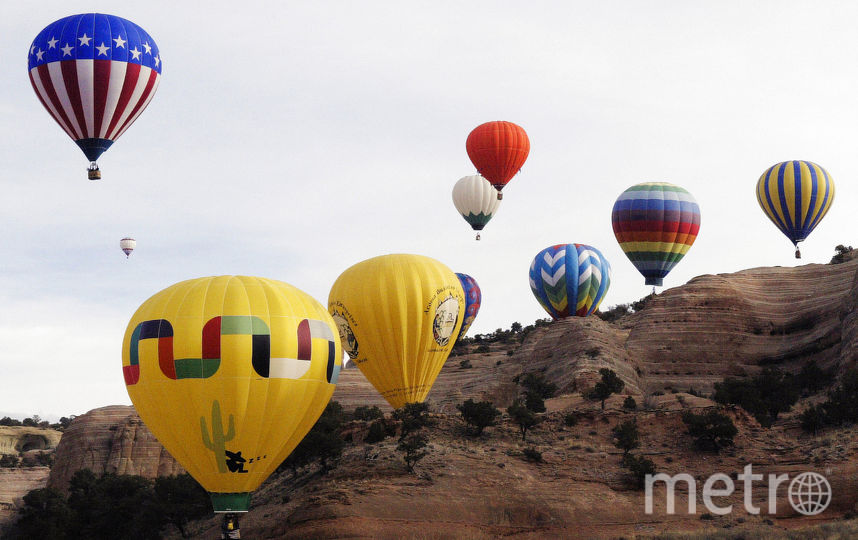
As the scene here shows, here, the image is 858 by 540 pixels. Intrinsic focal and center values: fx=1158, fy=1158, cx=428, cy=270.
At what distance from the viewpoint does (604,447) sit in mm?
51281

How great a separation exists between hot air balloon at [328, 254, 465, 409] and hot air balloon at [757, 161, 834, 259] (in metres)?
31.8

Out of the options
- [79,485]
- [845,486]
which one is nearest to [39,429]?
[79,485]

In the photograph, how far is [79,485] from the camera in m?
70.5

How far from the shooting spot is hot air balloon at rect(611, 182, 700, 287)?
73.8 metres

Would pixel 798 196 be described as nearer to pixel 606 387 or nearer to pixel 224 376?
pixel 606 387

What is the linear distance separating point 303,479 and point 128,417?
122 feet

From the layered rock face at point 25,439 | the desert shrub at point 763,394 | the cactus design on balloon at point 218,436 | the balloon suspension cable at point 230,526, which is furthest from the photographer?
the layered rock face at point 25,439

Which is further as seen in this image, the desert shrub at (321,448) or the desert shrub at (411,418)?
the desert shrub at (411,418)

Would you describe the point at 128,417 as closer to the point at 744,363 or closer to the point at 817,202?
the point at 744,363

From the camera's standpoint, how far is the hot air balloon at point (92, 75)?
51.2 meters

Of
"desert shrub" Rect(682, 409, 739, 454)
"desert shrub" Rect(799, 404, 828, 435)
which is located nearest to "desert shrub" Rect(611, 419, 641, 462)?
"desert shrub" Rect(682, 409, 739, 454)

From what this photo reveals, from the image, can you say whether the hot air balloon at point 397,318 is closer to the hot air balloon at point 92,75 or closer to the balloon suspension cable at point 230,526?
the hot air balloon at point 92,75

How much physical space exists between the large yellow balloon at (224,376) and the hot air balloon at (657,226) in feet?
127

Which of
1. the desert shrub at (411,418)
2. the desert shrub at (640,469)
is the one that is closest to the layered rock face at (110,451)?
the desert shrub at (411,418)
